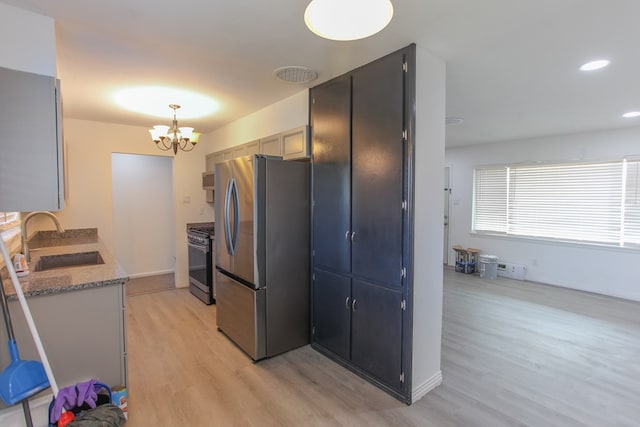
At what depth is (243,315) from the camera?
2.95m

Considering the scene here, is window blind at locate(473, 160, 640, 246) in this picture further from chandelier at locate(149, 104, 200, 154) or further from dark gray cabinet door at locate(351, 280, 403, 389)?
chandelier at locate(149, 104, 200, 154)

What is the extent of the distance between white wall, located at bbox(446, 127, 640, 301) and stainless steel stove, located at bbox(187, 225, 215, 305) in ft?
16.1

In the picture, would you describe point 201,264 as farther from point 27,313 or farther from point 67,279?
point 27,313

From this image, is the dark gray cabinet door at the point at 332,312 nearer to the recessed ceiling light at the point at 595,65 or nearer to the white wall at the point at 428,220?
the white wall at the point at 428,220

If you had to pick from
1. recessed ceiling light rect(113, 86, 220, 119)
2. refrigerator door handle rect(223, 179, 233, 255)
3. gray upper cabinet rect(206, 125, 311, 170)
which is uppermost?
recessed ceiling light rect(113, 86, 220, 119)

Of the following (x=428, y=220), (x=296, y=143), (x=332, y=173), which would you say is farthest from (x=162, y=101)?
(x=428, y=220)

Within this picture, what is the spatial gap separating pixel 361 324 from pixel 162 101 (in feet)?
10.1

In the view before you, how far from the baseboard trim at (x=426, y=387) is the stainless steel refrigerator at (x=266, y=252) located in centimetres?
118

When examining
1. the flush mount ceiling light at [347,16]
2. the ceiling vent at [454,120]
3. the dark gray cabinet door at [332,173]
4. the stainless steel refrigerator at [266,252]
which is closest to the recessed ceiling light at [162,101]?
the stainless steel refrigerator at [266,252]

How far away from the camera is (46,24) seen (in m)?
1.82

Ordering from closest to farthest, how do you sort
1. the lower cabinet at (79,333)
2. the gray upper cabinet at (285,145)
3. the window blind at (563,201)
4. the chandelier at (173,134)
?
1. the lower cabinet at (79,333)
2. the gray upper cabinet at (285,145)
3. the chandelier at (173,134)
4. the window blind at (563,201)

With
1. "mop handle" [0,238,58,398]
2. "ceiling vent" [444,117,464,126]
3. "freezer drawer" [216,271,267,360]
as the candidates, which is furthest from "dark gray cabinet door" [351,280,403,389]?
"ceiling vent" [444,117,464,126]

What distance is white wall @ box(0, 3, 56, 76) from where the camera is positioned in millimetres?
1709

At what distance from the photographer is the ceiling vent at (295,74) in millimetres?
2562
